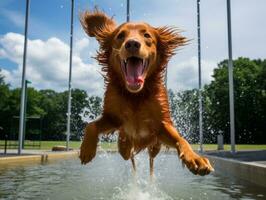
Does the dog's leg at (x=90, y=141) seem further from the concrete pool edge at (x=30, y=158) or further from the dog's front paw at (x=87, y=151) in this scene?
the concrete pool edge at (x=30, y=158)

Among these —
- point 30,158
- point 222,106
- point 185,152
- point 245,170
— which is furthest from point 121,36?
point 222,106

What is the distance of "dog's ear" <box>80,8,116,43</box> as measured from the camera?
17.3 feet

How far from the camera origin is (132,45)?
4.12 m

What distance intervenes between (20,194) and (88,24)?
3320mm

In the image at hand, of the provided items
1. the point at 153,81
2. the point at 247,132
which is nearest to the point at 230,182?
the point at 153,81

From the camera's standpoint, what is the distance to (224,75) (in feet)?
185

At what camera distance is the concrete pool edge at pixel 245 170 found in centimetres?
821

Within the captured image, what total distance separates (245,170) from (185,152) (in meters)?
5.89

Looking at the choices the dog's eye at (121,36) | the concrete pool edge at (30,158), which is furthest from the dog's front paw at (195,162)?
the concrete pool edge at (30,158)

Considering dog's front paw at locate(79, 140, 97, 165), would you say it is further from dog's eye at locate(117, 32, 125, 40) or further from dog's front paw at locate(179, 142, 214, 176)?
dog's eye at locate(117, 32, 125, 40)

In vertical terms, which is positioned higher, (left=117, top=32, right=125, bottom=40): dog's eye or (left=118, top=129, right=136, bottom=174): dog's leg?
(left=117, top=32, right=125, bottom=40): dog's eye

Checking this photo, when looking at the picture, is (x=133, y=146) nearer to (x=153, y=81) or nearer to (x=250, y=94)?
(x=153, y=81)

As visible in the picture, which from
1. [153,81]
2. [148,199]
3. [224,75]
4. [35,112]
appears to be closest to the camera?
[153,81]

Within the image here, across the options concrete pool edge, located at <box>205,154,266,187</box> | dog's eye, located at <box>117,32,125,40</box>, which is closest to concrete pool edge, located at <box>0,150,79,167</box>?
concrete pool edge, located at <box>205,154,266,187</box>
